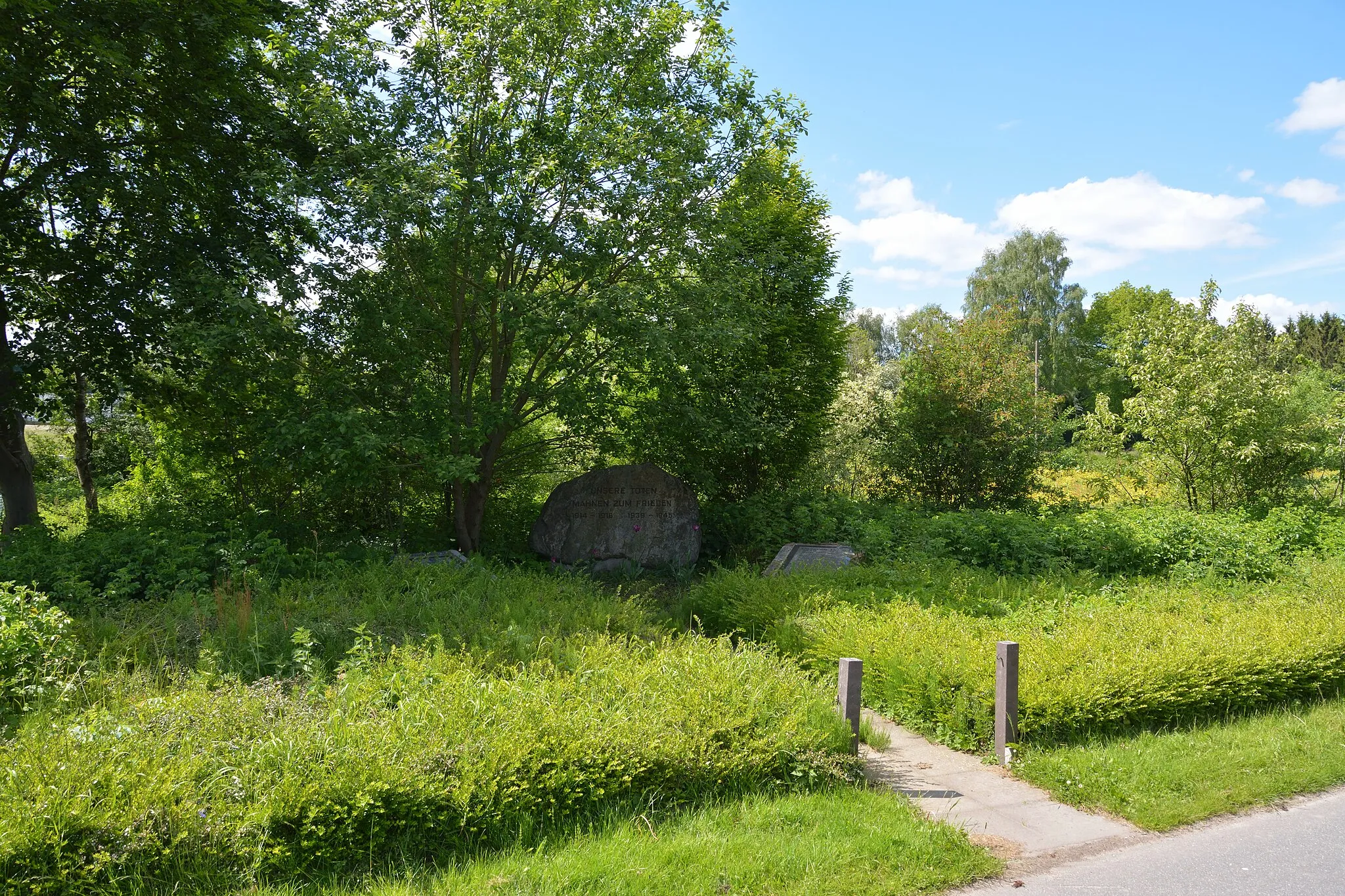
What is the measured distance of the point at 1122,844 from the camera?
4473mm

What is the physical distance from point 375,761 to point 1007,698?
4000 millimetres

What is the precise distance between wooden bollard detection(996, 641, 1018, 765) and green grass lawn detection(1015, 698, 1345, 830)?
162 millimetres

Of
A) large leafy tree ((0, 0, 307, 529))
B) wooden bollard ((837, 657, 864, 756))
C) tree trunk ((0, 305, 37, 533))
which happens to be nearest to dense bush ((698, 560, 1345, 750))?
wooden bollard ((837, 657, 864, 756))

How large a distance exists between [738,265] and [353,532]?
6.15 meters

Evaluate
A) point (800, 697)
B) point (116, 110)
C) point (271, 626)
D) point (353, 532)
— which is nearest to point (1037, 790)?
point (800, 697)

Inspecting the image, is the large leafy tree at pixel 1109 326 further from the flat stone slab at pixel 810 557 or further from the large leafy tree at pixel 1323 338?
the flat stone slab at pixel 810 557

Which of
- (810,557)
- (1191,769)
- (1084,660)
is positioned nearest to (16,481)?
(810,557)

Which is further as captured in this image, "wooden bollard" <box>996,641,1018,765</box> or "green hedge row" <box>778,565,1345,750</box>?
"green hedge row" <box>778,565,1345,750</box>

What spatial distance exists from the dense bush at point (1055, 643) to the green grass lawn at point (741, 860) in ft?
5.54

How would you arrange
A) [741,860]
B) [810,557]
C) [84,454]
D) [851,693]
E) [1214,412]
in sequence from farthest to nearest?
1. [1214,412]
2. [84,454]
3. [810,557]
4. [851,693]
5. [741,860]

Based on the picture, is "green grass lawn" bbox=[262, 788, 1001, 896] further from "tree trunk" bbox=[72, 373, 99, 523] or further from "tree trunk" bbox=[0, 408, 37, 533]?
"tree trunk" bbox=[72, 373, 99, 523]

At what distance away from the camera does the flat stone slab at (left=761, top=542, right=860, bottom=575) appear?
33.4 ft

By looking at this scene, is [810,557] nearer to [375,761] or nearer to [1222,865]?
[1222,865]

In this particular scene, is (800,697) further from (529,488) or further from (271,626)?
(529,488)
